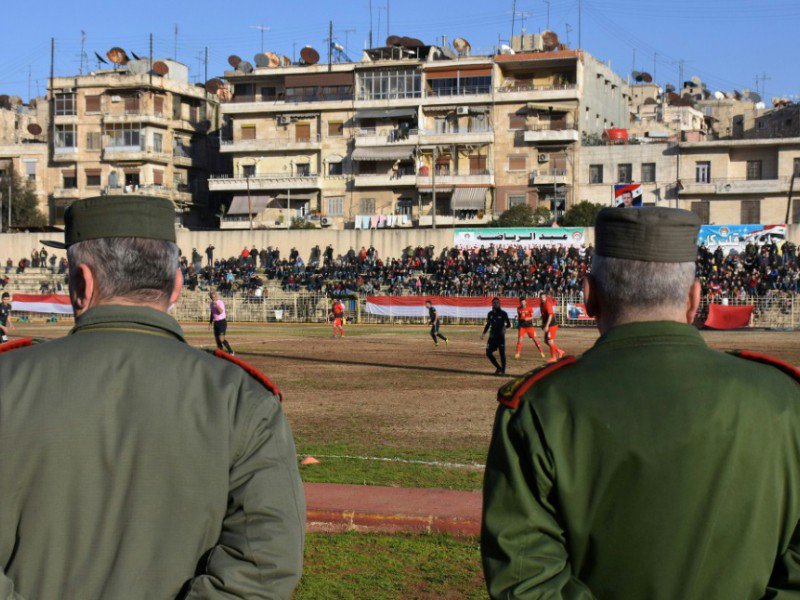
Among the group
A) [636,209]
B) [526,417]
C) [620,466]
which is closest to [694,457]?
[620,466]

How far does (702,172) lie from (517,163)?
12.2 meters

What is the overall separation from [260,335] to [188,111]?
4688 cm

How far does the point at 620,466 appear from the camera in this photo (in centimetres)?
262

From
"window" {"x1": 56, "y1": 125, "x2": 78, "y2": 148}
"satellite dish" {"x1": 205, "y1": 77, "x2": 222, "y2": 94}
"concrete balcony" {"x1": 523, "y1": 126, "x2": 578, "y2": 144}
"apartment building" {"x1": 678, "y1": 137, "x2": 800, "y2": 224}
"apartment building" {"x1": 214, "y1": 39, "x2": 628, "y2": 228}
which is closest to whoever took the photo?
"apartment building" {"x1": 678, "y1": 137, "x2": 800, "y2": 224}

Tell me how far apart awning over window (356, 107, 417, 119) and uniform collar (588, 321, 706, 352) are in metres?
68.6

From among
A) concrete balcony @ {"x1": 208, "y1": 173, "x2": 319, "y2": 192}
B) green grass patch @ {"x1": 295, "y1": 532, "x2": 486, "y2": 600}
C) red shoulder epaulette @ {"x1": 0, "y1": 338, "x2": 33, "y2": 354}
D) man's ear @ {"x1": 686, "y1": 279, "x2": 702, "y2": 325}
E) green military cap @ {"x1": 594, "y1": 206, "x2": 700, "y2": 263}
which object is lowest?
green grass patch @ {"x1": 295, "y1": 532, "x2": 486, "y2": 600}

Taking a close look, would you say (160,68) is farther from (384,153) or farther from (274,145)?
(384,153)

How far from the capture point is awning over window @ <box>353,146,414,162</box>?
69.9 metres

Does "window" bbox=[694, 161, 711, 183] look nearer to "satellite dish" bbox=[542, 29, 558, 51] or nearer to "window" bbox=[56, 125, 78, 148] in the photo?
"satellite dish" bbox=[542, 29, 558, 51]

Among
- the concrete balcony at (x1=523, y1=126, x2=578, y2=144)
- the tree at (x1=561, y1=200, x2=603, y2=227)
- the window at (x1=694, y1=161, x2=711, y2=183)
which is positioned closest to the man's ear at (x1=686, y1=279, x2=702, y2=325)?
the tree at (x1=561, y1=200, x2=603, y2=227)

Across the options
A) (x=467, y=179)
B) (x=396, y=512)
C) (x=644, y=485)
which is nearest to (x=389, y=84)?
(x=467, y=179)

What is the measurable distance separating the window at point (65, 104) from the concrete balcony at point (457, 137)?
27.7 m

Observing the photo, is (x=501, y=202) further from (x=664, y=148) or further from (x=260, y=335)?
(x=260, y=335)

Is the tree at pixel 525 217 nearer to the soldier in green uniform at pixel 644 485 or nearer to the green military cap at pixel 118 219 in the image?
the green military cap at pixel 118 219
